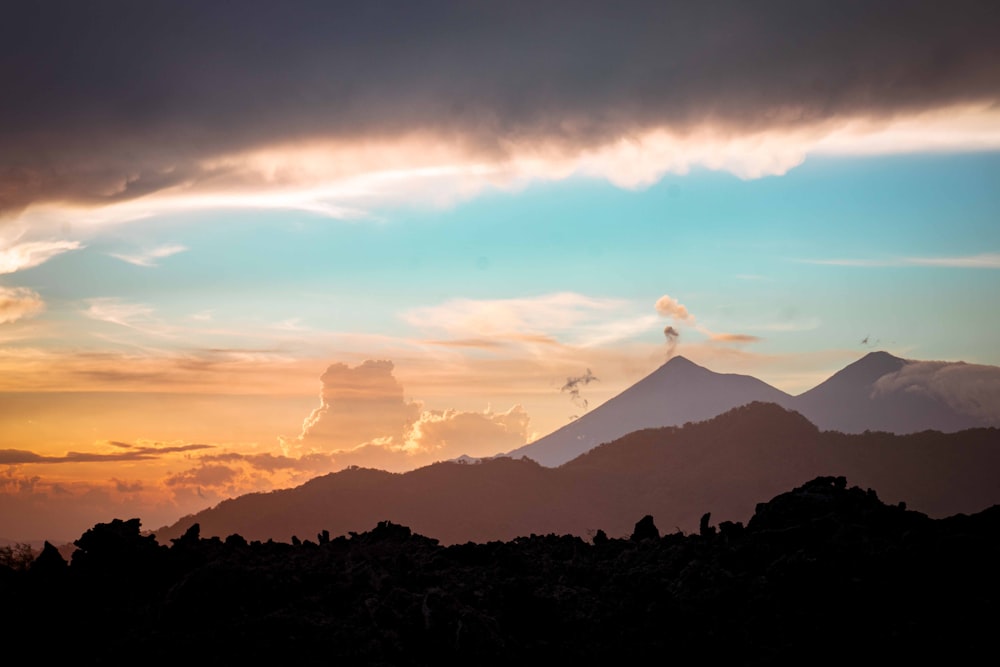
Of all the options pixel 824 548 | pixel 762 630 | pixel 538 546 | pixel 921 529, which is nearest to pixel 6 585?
pixel 538 546

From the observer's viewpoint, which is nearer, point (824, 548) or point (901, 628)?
point (901, 628)

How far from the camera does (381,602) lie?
762 inches

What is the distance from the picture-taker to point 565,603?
2000cm

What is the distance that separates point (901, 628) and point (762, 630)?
2451mm

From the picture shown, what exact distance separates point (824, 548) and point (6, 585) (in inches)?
723

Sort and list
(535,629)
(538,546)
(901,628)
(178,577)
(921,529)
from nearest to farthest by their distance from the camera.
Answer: (901,628) < (535,629) < (921,529) < (178,577) < (538,546)

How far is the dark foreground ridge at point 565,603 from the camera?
16.9 metres

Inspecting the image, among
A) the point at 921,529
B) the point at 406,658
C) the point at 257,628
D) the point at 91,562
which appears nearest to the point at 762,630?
the point at 921,529

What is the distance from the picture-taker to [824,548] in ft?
64.5

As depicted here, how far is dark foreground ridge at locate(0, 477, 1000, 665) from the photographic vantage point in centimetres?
1694

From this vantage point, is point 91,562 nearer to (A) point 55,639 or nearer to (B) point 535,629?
(A) point 55,639

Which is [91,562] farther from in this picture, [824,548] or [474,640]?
[824,548]

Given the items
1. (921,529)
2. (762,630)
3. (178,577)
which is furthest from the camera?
(178,577)

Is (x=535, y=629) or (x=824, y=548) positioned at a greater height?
(x=824, y=548)
